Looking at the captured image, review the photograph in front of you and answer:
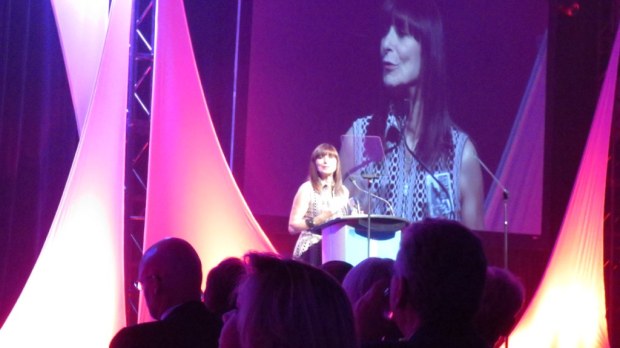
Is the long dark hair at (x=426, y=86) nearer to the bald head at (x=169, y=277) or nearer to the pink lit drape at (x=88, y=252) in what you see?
the pink lit drape at (x=88, y=252)

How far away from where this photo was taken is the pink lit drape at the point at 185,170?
453cm

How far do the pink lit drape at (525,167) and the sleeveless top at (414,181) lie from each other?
325 mm

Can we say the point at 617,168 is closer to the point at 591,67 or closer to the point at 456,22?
the point at 591,67

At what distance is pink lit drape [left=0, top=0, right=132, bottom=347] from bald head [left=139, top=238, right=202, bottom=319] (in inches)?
62.1

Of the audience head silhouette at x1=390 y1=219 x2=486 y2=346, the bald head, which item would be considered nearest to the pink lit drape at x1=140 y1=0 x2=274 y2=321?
the bald head

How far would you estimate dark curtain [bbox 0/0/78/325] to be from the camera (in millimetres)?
5441

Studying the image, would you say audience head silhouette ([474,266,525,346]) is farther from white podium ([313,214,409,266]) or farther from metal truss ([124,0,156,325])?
metal truss ([124,0,156,325])

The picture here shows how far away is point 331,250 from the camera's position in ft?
17.4

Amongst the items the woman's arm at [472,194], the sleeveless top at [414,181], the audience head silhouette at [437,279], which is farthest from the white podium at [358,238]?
the audience head silhouette at [437,279]

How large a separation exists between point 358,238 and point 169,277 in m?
2.71

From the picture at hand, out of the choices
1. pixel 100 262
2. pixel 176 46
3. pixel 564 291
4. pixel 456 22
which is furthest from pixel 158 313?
pixel 456 22

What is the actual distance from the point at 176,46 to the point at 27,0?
141 centimetres

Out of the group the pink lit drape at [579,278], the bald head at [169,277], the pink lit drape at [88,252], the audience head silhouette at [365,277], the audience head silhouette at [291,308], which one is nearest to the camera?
the audience head silhouette at [291,308]

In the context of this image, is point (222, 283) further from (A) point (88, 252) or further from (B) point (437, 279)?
(A) point (88, 252)
